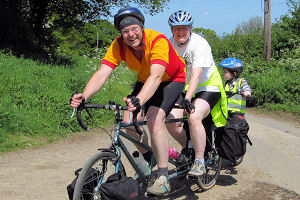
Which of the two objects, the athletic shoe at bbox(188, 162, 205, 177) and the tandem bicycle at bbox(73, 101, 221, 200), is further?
the athletic shoe at bbox(188, 162, 205, 177)

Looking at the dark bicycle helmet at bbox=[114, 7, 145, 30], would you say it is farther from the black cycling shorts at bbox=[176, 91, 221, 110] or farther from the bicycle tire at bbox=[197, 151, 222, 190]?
the bicycle tire at bbox=[197, 151, 222, 190]

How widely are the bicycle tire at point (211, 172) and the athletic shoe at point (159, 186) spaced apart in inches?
39.4

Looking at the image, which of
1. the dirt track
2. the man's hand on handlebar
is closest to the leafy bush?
the dirt track

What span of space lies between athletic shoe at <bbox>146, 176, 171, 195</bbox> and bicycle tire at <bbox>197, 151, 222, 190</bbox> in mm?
1002

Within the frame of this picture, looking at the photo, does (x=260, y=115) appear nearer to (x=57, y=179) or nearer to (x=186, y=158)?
(x=186, y=158)

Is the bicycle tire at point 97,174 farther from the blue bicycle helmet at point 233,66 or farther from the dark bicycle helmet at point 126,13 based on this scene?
the blue bicycle helmet at point 233,66

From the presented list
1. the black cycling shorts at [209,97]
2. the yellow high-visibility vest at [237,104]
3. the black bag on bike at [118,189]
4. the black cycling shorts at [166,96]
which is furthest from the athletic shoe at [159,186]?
the yellow high-visibility vest at [237,104]

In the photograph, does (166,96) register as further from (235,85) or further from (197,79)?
(235,85)

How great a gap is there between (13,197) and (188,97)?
2203 mm

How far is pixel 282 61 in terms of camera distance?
13719mm

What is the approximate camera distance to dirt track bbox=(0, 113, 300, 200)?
4379 mm

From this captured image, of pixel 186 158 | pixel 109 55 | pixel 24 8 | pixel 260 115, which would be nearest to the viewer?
pixel 109 55

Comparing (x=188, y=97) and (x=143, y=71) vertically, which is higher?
(x=143, y=71)

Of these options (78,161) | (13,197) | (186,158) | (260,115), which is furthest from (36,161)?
(260,115)
